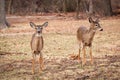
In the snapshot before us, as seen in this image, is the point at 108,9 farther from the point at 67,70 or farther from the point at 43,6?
the point at 67,70

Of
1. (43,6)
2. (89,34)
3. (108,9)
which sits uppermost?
(89,34)

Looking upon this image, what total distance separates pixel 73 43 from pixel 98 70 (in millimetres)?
5842

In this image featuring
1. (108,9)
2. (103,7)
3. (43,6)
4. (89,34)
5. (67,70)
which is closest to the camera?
(67,70)

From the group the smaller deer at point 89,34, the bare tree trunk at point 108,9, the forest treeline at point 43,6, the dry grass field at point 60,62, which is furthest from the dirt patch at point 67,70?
the forest treeline at point 43,6

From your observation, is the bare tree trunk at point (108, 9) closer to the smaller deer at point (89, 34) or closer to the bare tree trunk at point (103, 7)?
the bare tree trunk at point (103, 7)

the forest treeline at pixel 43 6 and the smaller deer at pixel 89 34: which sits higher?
the smaller deer at pixel 89 34

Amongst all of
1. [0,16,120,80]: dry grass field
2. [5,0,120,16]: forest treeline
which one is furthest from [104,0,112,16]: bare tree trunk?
[0,16,120,80]: dry grass field

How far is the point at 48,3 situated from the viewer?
41.3 m

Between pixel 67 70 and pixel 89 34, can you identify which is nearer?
pixel 67 70

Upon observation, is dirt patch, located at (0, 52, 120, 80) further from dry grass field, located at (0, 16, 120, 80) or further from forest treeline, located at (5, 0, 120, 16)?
forest treeline, located at (5, 0, 120, 16)

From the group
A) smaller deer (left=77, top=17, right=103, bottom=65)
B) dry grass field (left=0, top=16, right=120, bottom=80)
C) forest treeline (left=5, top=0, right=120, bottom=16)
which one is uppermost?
smaller deer (left=77, top=17, right=103, bottom=65)

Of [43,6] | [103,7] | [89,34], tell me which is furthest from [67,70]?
[43,6]

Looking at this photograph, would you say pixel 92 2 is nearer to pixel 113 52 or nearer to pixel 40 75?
pixel 113 52

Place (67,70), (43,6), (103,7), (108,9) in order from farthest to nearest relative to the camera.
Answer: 1. (43,6)
2. (103,7)
3. (108,9)
4. (67,70)
